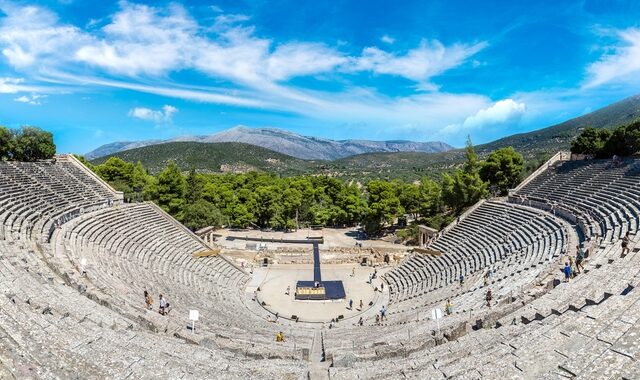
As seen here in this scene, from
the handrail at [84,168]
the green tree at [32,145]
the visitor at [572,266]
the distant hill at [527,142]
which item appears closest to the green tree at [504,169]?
the visitor at [572,266]

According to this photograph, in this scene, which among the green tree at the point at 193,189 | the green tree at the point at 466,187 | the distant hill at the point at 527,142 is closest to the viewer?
the green tree at the point at 466,187

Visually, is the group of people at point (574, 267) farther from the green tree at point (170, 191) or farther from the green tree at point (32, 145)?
the green tree at point (32, 145)

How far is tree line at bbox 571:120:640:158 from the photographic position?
3403 cm

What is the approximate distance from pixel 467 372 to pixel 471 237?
24246 mm

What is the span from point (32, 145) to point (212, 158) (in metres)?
109

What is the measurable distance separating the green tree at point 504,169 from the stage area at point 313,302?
18996 mm

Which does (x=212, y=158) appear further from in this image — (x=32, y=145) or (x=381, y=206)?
(x=381, y=206)

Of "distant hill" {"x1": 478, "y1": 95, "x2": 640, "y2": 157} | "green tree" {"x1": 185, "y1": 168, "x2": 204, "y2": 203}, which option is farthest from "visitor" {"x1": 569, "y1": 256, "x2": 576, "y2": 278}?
"distant hill" {"x1": 478, "y1": 95, "x2": 640, "y2": 157}

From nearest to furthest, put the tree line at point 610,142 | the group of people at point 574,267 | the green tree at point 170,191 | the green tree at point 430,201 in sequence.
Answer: the group of people at point 574,267, the tree line at point 610,142, the green tree at point 170,191, the green tree at point 430,201

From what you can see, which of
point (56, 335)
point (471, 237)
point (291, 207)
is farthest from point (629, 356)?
point (291, 207)

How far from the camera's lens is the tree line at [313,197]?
128 ft

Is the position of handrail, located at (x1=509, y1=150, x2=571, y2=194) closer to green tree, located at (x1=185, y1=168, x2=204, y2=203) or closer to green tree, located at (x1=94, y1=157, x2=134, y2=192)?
green tree, located at (x1=185, y1=168, x2=204, y2=203)

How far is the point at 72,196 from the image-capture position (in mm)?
28609

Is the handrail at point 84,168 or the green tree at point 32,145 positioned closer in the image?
the handrail at point 84,168
